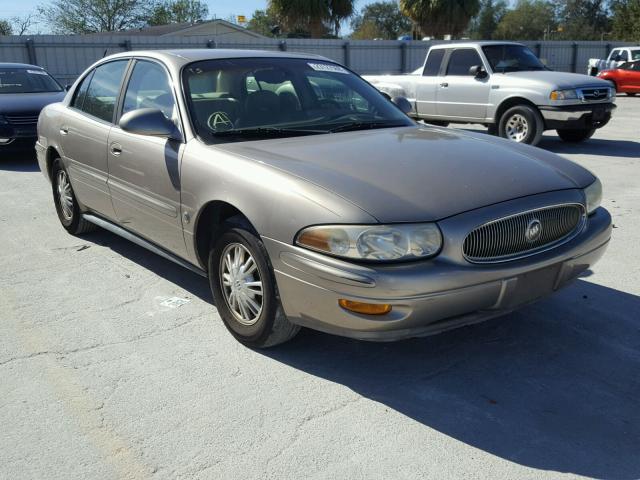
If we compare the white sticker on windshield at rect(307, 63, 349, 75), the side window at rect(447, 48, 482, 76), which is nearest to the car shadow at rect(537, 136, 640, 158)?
the side window at rect(447, 48, 482, 76)

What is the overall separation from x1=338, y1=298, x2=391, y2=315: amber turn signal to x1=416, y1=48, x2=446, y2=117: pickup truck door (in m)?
9.71

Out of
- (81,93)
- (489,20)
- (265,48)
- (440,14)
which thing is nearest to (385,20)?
(489,20)

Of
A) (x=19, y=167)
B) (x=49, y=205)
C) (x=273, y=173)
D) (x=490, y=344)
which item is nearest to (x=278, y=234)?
(x=273, y=173)

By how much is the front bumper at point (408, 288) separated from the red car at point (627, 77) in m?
23.2

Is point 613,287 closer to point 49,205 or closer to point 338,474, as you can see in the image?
point 338,474

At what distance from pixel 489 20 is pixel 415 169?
78.9 m

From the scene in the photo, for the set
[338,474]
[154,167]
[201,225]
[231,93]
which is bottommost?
[338,474]

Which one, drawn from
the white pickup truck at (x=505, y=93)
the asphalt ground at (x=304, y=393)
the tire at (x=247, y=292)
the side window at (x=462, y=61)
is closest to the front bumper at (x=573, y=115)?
the white pickup truck at (x=505, y=93)

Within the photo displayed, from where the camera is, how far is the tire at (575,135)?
11.6m

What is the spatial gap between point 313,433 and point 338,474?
32cm

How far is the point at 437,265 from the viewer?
2.94 m

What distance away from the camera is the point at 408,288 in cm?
287

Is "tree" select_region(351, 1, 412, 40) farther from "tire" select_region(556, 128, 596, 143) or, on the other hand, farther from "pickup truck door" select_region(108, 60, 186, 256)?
"pickup truck door" select_region(108, 60, 186, 256)

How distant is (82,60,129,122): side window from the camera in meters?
4.94
